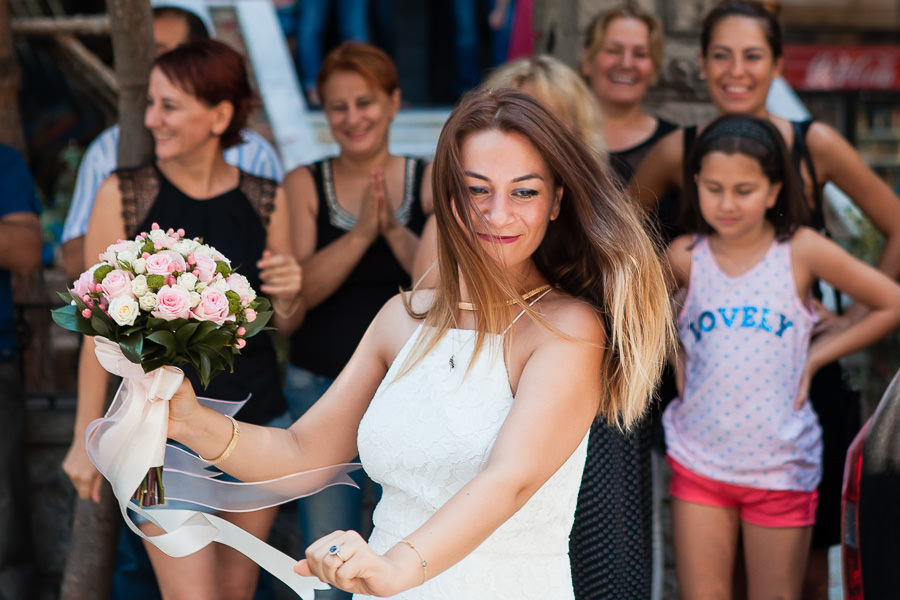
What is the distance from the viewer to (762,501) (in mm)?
3420

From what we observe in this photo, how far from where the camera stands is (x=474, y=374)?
230cm

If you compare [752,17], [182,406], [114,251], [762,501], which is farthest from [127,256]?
[752,17]

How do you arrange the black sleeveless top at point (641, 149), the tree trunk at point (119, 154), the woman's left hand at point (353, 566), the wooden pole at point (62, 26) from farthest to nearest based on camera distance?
1. the wooden pole at point (62, 26)
2. the black sleeveless top at point (641, 149)
3. the tree trunk at point (119, 154)
4. the woman's left hand at point (353, 566)

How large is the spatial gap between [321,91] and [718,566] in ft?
7.14

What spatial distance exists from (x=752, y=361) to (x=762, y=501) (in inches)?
17.4

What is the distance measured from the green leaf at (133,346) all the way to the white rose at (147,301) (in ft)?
0.19

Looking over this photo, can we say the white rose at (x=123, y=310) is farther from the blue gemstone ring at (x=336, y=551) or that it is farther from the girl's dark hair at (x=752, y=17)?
the girl's dark hair at (x=752, y=17)

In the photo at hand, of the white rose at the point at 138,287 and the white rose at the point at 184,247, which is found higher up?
the white rose at the point at 184,247

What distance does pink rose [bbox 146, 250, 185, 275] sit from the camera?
2.24m

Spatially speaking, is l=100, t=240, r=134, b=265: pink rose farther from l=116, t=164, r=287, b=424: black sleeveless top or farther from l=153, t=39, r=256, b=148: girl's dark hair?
l=153, t=39, r=256, b=148: girl's dark hair

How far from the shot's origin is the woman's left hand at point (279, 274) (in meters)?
3.42

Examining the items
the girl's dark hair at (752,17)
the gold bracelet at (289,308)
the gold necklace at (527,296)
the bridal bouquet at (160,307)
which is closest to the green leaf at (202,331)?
the bridal bouquet at (160,307)

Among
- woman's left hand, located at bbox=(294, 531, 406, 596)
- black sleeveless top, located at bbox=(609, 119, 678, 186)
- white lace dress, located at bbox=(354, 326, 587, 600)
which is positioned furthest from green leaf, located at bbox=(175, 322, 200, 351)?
black sleeveless top, located at bbox=(609, 119, 678, 186)

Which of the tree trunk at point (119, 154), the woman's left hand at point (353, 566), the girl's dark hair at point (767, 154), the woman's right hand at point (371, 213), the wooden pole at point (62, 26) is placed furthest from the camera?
the wooden pole at point (62, 26)
